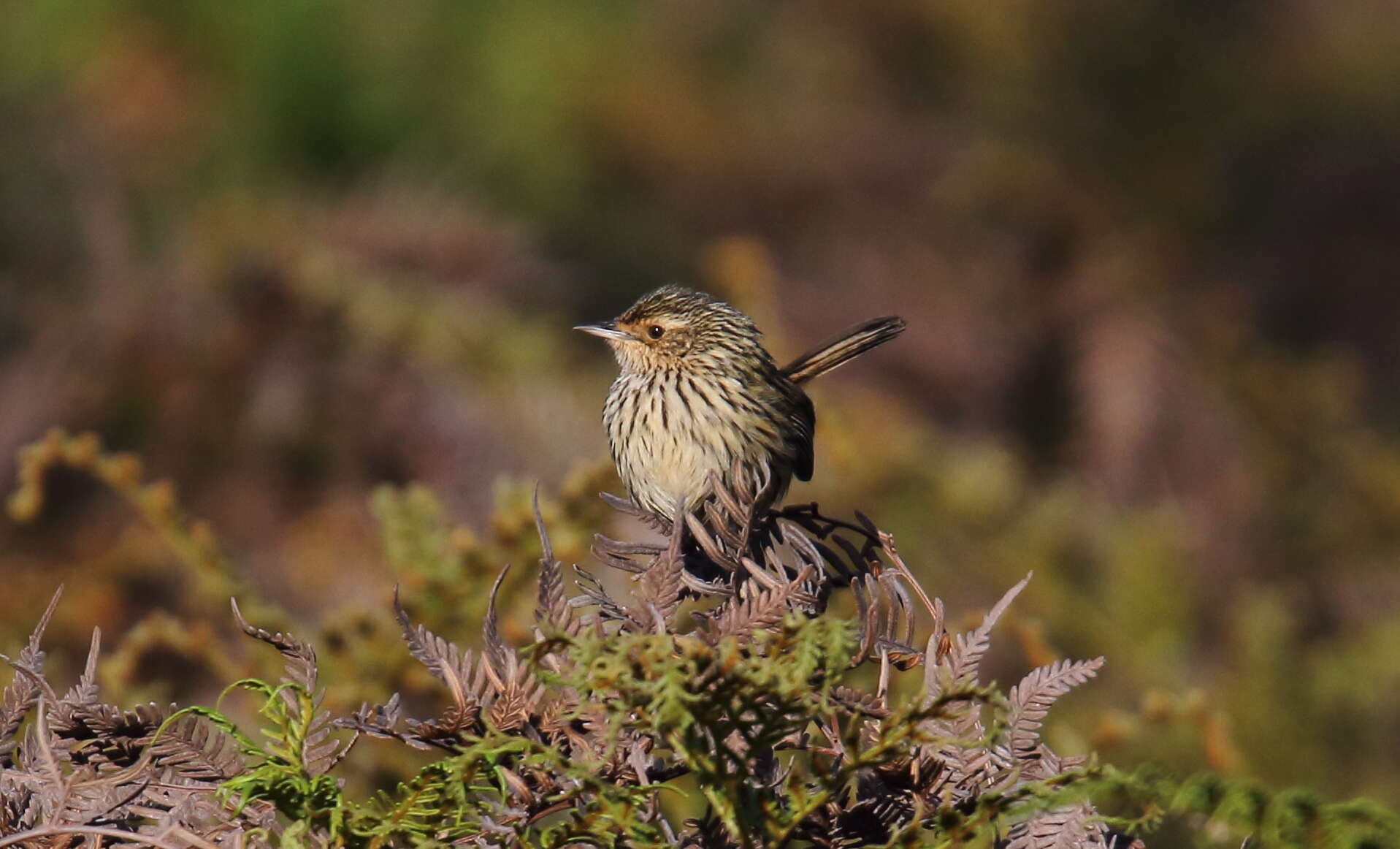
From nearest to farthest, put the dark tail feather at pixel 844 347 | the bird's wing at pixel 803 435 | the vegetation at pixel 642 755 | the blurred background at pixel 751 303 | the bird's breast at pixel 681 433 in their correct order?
the vegetation at pixel 642 755
the bird's breast at pixel 681 433
the bird's wing at pixel 803 435
the dark tail feather at pixel 844 347
the blurred background at pixel 751 303

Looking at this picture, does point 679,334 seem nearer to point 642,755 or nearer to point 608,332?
point 608,332

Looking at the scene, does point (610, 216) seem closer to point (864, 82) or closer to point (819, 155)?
point (819, 155)

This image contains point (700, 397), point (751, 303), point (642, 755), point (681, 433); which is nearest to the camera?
point (642, 755)

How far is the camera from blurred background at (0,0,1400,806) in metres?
4.59

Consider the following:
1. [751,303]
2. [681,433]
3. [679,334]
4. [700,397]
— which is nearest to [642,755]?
[681,433]

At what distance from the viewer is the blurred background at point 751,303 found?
459 centimetres

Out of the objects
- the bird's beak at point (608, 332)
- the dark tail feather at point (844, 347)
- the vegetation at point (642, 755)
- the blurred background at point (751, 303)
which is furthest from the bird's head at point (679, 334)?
the vegetation at point (642, 755)

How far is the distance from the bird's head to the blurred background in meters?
0.44

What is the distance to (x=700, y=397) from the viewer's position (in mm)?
3256

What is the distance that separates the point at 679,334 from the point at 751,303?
1763 millimetres

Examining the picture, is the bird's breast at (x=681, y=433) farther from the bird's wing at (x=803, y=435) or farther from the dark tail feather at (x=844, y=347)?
the dark tail feather at (x=844, y=347)

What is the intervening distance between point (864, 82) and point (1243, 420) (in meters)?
3.44

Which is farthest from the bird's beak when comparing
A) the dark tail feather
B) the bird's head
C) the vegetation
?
the vegetation

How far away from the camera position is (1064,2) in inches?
353
